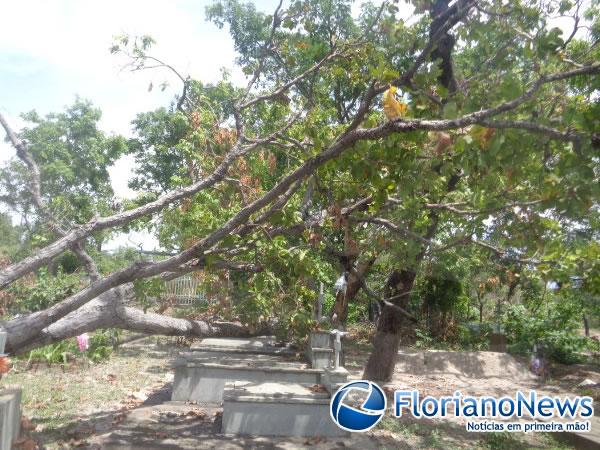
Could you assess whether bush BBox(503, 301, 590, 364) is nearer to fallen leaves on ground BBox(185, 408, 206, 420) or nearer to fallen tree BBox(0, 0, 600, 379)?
fallen tree BBox(0, 0, 600, 379)

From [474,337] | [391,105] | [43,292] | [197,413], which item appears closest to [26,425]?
[197,413]

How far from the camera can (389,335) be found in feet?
35.1

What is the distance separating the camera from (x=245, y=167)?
440 inches

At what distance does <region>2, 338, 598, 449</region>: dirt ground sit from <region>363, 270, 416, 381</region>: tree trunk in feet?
2.02

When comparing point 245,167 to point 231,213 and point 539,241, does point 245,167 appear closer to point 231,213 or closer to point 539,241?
point 231,213

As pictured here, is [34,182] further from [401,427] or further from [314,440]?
[401,427]

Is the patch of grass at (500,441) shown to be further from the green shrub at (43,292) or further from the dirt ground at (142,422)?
the green shrub at (43,292)

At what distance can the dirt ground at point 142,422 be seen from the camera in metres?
6.77

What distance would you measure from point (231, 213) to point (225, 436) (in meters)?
→ 4.26

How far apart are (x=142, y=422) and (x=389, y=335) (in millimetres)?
5047

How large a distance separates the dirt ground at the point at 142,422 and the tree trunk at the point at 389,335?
0.62m

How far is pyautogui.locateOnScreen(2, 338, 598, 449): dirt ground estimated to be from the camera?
6.77 meters

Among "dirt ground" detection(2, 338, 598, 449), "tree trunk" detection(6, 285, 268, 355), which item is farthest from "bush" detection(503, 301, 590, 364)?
"tree trunk" detection(6, 285, 268, 355)

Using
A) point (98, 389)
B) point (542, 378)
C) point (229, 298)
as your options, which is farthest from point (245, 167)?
point (542, 378)
